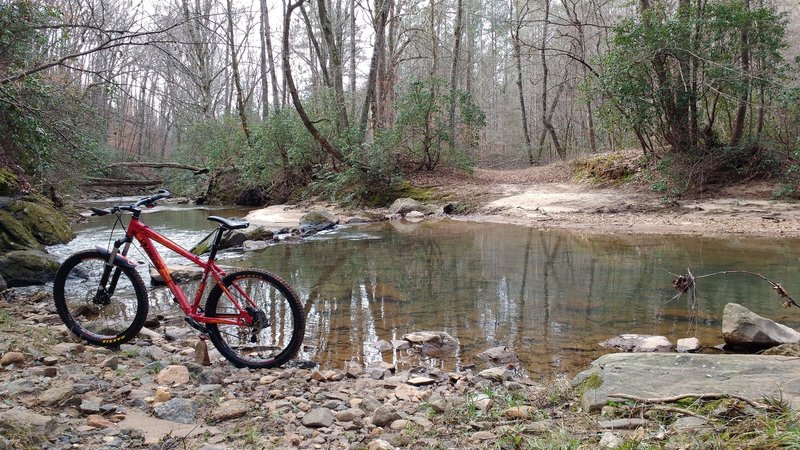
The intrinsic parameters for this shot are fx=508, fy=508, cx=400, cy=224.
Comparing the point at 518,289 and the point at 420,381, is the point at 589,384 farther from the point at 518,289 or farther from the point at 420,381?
the point at 518,289

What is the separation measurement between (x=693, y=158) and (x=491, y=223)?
5.47m

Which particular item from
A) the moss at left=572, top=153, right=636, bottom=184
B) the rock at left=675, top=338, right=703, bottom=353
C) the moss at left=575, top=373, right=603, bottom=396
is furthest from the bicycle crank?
the moss at left=572, top=153, right=636, bottom=184

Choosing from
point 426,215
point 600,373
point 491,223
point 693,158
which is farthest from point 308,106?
point 600,373

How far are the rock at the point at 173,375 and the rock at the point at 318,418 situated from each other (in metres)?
1.09

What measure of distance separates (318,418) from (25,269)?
19.9ft

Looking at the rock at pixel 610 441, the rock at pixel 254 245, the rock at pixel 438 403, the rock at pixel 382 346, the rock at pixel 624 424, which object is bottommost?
the rock at pixel 382 346

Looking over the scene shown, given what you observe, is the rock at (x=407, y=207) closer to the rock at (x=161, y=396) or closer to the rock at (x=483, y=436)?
the rock at (x=161, y=396)

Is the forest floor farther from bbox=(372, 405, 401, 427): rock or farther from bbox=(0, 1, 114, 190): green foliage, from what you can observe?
bbox=(0, 1, 114, 190): green foliage

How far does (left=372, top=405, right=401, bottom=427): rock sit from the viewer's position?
284 cm

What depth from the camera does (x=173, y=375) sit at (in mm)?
3482

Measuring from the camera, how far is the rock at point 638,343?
4410 millimetres

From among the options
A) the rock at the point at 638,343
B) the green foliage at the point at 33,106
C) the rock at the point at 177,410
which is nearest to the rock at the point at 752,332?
the rock at the point at 638,343

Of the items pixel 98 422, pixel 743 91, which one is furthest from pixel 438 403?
pixel 743 91

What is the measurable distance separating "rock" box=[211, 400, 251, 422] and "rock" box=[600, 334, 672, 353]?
128 inches
